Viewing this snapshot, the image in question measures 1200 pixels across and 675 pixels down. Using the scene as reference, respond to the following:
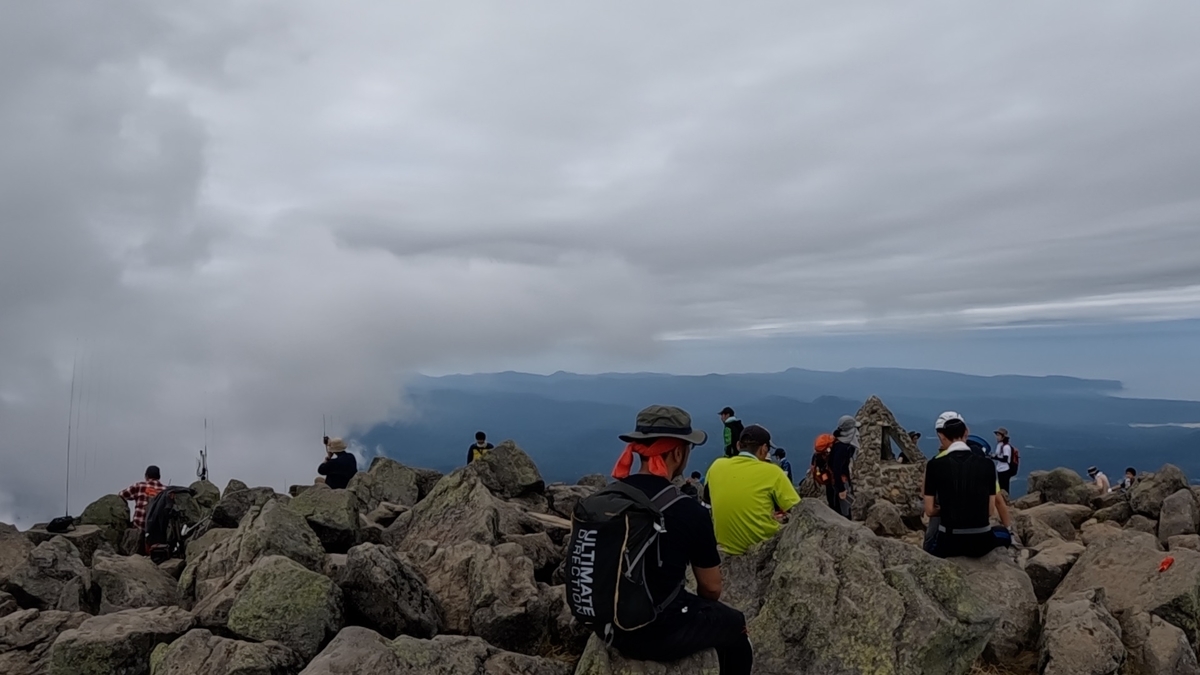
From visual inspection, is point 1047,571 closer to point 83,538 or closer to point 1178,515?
point 1178,515

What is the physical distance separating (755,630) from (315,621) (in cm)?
556

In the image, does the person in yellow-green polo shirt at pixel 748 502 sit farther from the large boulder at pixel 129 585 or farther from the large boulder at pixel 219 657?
the large boulder at pixel 129 585

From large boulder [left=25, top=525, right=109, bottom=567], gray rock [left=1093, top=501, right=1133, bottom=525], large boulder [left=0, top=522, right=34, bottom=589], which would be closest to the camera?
large boulder [left=0, top=522, right=34, bottom=589]

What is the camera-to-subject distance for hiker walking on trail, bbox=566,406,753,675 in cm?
637

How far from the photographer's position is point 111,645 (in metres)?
9.01

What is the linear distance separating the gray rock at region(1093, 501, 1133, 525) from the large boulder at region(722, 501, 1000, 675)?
21219 mm

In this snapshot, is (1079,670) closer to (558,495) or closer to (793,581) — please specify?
(793,581)

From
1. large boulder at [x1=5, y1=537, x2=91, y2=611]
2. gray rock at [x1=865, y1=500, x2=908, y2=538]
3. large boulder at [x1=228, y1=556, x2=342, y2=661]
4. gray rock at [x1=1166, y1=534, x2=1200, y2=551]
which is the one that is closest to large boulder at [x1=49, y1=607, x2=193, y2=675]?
large boulder at [x1=228, y1=556, x2=342, y2=661]

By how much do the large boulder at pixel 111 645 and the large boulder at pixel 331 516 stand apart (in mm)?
3832

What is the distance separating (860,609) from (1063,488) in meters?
27.2

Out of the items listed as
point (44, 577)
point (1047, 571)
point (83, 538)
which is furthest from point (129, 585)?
point (1047, 571)

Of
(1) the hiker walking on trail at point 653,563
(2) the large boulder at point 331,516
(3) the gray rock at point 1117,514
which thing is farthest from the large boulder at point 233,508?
(3) the gray rock at point 1117,514

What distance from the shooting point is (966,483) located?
11.0 meters

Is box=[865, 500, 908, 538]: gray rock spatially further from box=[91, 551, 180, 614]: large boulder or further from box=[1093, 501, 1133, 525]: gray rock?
box=[91, 551, 180, 614]: large boulder
